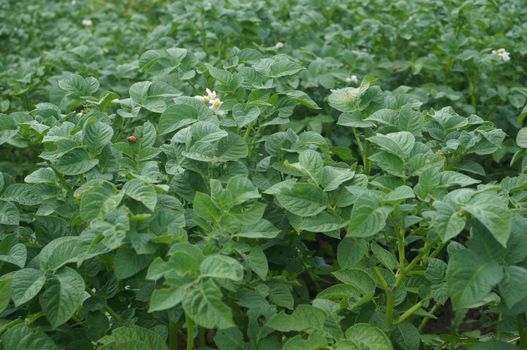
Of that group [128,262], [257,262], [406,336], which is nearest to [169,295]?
[128,262]

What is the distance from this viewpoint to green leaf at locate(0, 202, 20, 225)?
1727 mm

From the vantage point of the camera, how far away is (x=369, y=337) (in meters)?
1.56

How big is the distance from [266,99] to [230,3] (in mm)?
1564

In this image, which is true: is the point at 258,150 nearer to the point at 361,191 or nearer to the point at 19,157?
the point at 361,191

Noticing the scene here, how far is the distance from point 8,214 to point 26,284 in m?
0.29

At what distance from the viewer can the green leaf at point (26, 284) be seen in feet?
4.91

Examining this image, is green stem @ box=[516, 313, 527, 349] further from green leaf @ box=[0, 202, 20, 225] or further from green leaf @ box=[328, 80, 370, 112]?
green leaf @ box=[0, 202, 20, 225]

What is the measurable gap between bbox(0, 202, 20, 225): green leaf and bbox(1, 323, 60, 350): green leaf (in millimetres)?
323

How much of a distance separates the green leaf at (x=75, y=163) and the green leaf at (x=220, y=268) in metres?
0.50

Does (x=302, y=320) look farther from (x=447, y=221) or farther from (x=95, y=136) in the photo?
(x=95, y=136)

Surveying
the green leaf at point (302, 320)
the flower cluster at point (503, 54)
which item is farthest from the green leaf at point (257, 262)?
the flower cluster at point (503, 54)

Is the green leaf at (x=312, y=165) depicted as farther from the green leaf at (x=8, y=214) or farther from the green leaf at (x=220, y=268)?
the green leaf at (x=8, y=214)

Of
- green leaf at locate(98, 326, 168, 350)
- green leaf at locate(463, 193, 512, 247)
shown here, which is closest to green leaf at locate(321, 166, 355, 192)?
green leaf at locate(463, 193, 512, 247)

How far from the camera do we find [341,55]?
3.22 meters
